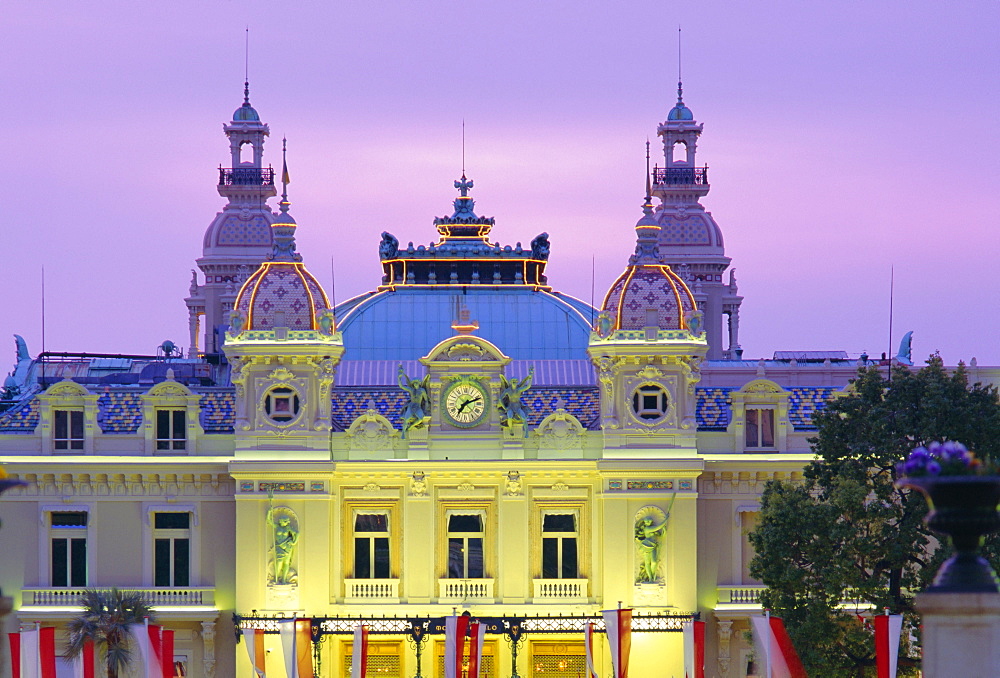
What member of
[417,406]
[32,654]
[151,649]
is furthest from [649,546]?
[32,654]

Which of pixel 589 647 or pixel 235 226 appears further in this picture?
pixel 235 226

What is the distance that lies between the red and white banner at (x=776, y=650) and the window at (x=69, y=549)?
2461cm

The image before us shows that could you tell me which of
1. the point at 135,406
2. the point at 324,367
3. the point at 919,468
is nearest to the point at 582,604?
the point at 324,367

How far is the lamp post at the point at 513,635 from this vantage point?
72.2 metres

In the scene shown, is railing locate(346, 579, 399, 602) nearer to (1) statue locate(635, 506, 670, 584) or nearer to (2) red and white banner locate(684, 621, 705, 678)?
(1) statue locate(635, 506, 670, 584)

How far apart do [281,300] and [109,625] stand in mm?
11660

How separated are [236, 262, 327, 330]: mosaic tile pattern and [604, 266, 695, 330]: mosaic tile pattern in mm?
9571

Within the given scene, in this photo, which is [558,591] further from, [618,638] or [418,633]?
[618,638]

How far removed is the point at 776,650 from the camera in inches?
2392

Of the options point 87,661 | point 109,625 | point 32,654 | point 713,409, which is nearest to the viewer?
point 32,654

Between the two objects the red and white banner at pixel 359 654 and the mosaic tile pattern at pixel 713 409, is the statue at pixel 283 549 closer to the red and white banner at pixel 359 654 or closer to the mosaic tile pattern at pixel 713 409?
the red and white banner at pixel 359 654

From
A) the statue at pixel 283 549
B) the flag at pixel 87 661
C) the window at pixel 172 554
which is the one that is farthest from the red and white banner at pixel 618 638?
the flag at pixel 87 661

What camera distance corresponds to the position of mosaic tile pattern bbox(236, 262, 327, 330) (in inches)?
2906

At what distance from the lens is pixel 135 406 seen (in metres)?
76.1
